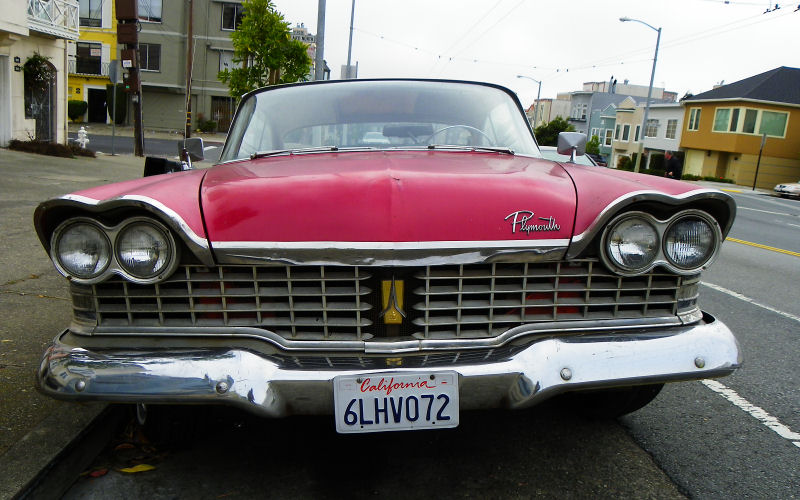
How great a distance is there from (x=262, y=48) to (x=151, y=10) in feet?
92.0

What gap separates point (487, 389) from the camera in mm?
2016

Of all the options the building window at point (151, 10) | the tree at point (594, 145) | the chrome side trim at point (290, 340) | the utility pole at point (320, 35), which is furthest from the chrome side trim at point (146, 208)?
the tree at point (594, 145)

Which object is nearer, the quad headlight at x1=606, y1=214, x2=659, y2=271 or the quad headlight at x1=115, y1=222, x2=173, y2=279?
the quad headlight at x1=115, y1=222, x2=173, y2=279

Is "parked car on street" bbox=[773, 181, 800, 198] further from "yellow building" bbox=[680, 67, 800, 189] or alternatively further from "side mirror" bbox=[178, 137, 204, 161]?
"side mirror" bbox=[178, 137, 204, 161]

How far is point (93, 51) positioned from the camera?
4031cm

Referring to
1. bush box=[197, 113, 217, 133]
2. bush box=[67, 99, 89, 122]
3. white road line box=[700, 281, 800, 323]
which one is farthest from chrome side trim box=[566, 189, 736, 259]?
bush box=[67, 99, 89, 122]

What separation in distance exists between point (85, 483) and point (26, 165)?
40.5ft

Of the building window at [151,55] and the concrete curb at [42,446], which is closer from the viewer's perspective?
the concrete curb at [42,446]

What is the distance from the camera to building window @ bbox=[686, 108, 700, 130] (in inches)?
1766

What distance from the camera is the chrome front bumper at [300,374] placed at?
197cm

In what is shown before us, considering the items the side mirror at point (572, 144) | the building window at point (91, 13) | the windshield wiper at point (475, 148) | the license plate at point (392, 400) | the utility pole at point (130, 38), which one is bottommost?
the license plate at point (392, 400)

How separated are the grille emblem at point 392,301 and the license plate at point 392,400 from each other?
22cm

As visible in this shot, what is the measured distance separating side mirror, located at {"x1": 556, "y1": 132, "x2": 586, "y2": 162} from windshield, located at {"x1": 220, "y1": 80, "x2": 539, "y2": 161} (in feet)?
0.87

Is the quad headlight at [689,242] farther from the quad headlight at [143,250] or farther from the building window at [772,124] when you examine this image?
the building window at [772,124]
